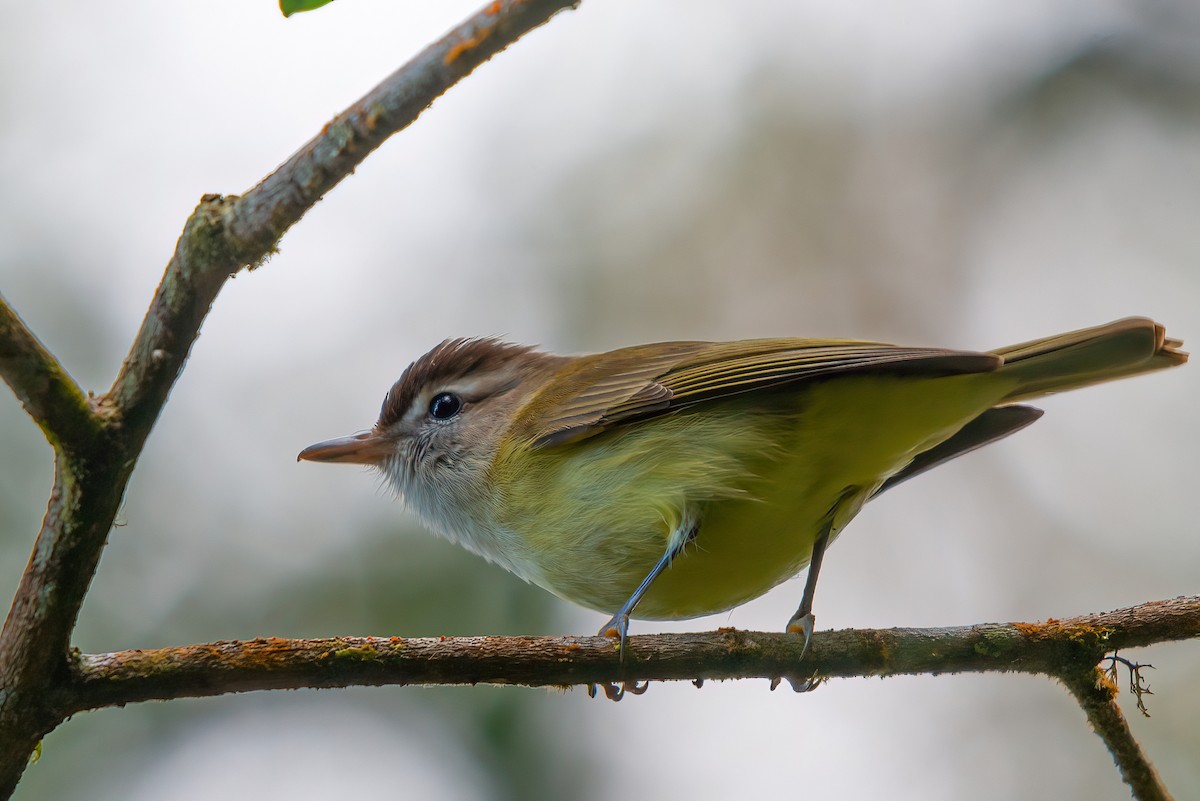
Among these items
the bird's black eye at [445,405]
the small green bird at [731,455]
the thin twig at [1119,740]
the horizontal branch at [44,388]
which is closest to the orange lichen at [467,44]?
the horizontal branch at [44,388]

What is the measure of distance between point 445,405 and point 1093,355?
2.33 meters

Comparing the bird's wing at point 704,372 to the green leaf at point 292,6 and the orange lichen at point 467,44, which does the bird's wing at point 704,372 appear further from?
the green leaf at point 292,6

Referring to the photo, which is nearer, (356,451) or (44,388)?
(44,388)

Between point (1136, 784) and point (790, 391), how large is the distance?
4.49 feet

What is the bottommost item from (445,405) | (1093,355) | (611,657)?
(611,657)

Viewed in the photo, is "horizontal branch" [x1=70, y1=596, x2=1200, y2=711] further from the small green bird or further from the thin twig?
the small green bird

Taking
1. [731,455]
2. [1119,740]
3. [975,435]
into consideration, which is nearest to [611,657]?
[731,455]

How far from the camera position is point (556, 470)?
3145mm

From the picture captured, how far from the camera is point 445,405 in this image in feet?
12.8

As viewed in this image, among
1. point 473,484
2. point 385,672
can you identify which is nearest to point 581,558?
point 473,484

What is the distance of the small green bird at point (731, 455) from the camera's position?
2.89 metres

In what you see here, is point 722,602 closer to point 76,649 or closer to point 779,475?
point 779,475

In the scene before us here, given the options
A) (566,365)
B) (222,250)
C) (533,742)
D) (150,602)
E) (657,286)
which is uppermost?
(657,286)

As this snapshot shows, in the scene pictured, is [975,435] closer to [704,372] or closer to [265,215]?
[704,372]
